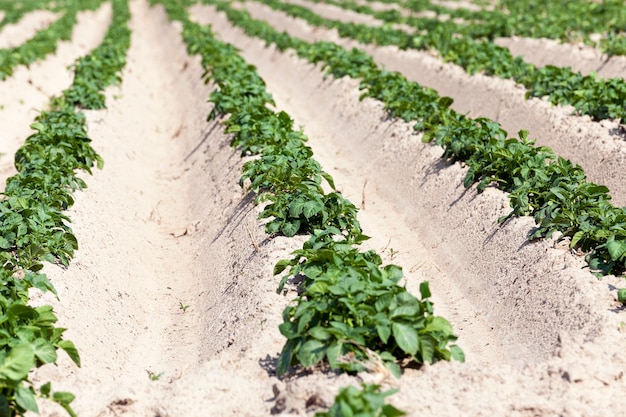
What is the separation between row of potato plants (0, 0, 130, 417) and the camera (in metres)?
5.11

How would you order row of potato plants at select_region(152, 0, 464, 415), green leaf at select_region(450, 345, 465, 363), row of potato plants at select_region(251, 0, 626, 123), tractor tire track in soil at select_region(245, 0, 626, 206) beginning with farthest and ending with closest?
row of potato plants at select_region(251, 0, 626, 123) < tractor tire track in soil at select_region(245, 0, 626, 206) < green leaf at select_region(450, 345, 465, 363) < row of potato plants at select_region(152, 0, 464, 415)

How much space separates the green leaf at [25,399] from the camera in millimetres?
5000

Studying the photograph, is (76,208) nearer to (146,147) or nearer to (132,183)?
(132,183)

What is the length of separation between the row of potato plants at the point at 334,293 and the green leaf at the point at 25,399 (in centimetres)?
173

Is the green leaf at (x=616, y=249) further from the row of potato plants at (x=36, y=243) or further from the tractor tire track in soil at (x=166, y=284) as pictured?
the row of potato plants at (x=36, y=243)

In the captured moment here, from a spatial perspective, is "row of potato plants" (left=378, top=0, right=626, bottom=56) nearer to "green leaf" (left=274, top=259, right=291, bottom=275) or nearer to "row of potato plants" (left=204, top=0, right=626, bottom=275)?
"row of potato plants" (left=204, top=0, right=626, bottom=275)

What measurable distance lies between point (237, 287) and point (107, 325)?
1330mm

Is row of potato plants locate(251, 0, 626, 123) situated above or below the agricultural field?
above

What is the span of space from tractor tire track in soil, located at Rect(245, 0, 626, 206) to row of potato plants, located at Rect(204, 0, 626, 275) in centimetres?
57

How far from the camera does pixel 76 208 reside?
887 cm

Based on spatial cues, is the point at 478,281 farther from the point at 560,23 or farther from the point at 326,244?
the point at 560,23

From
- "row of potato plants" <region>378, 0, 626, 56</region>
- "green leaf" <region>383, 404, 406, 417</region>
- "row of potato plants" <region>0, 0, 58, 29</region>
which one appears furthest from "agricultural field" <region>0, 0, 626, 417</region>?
"row of potato plants" <region>0, 0, 58, 29</region>

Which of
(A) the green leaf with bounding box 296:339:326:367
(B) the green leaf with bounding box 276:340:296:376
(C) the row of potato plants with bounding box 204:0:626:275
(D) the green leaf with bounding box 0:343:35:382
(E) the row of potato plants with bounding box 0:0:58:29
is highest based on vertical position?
(C) the row of potato plants with bounding box 204:0:626:275

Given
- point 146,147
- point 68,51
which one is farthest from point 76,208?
point 68,51
